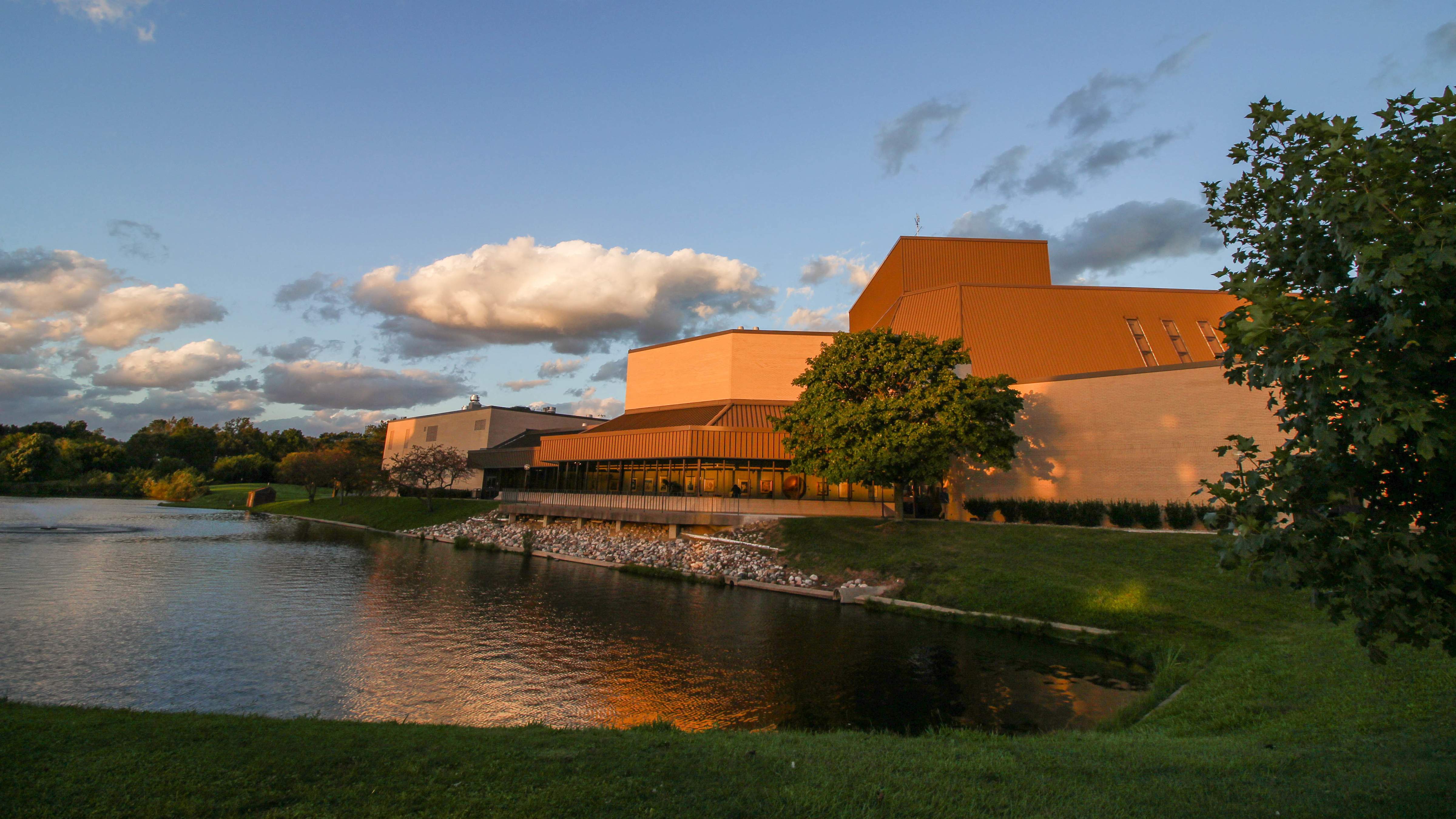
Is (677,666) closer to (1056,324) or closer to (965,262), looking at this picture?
(1056,324)

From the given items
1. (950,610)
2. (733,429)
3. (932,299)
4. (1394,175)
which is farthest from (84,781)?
(932,299)

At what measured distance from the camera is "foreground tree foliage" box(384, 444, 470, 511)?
2354 inches

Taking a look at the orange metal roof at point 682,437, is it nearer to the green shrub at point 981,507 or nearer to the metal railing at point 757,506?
the metal railing at point 757,506

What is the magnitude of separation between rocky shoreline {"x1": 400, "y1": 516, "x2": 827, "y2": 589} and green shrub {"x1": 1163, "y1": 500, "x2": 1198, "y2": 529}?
49.0ft

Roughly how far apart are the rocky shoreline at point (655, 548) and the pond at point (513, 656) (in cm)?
167

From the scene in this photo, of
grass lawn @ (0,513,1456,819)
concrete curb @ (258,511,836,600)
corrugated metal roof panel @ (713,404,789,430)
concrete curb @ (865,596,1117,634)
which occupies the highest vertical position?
corrugated metal roof panel @ (713,404,789,430)

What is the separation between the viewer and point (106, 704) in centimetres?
1056

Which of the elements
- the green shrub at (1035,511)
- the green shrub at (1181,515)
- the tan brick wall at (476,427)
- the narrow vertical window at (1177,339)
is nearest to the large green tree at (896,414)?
the green shrub at (1035,511)

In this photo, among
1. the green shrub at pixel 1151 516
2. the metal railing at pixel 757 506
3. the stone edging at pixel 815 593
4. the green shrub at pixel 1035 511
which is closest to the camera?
the stone edging at pixel 815 593

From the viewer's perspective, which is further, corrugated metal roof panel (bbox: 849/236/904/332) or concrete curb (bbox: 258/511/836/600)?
corrugated metal roof panel (bbox: 849/236/904/332)

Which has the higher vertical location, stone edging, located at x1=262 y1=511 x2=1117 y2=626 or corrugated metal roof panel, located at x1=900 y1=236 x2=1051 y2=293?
corrugated metal roof panel, located at x1=900 y1=236 x2=1051 y2=293

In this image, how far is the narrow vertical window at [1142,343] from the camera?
36656mm

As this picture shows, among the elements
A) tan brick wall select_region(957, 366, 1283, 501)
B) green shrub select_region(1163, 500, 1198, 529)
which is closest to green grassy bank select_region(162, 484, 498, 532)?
tan brick wall select_region(957, 366, 1283, 501)

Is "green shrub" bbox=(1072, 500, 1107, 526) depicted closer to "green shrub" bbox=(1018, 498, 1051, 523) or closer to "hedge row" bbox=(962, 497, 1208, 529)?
"hedge row" bbox=(962, 497, 1208, 529)
